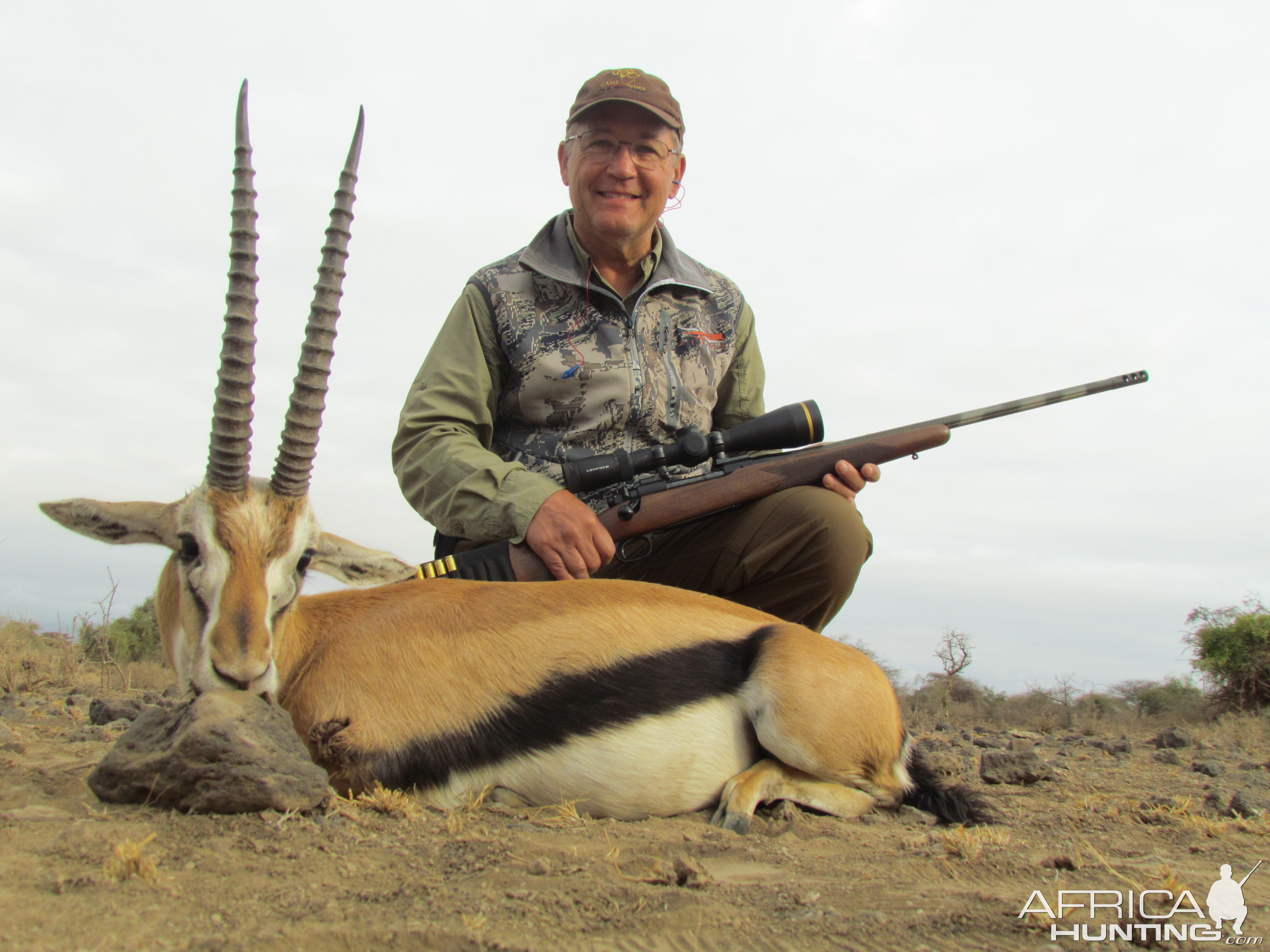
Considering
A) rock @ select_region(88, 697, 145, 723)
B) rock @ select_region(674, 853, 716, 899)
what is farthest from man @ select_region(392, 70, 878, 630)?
rock @ select_region(674, 853, 716, 899)

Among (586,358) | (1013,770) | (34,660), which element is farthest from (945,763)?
(34,660)

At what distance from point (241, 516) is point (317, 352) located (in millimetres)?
675

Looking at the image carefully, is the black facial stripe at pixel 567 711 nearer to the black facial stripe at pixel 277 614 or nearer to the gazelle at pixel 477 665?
the gazelle at pixel 477 665

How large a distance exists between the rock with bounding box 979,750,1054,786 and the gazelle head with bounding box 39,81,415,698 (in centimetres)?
351

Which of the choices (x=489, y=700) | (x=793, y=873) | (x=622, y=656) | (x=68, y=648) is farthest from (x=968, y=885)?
(x=68, y=648)

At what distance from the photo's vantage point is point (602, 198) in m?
5.44

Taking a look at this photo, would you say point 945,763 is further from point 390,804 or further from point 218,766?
point 218,766

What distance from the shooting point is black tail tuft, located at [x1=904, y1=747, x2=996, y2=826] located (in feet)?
11.3

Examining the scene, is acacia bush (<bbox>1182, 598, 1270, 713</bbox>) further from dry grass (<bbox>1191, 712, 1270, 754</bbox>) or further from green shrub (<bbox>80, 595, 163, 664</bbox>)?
green shrub (<bbox>80, 595, 163, 664</bbox>)

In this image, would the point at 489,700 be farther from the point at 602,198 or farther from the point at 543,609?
the point at 602,198

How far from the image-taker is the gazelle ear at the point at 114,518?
132 inches

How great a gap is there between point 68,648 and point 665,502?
676cm

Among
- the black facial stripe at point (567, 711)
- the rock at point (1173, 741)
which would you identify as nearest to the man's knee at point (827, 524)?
the black facial stripe at point (567, 711)

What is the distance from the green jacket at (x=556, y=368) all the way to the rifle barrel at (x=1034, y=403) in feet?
4.70
